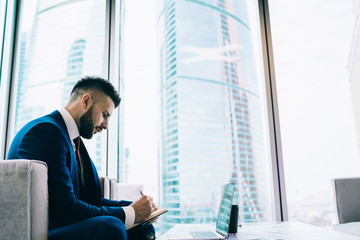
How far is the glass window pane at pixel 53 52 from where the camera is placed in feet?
10.5

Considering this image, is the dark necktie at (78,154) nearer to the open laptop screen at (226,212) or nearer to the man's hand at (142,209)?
the man's hand at (142,209)

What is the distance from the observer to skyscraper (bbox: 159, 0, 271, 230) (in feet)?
10.4

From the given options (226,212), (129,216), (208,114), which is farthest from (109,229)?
(208,114)

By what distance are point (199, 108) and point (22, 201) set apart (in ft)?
8.75

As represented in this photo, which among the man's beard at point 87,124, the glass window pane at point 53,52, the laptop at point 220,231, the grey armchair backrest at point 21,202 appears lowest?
the laptop at point 220,231

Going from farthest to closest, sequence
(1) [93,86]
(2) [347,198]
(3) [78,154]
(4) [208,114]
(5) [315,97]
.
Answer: (4) [208,114], (5) [315,97], (2) [347,198], (1) [93,86], (3) [78,154]

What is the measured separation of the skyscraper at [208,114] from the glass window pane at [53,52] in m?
0.82

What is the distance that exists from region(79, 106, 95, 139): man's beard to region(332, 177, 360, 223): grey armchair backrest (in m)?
1.79

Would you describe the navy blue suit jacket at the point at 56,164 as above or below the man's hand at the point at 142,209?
above

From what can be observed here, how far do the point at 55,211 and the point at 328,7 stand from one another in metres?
3.30

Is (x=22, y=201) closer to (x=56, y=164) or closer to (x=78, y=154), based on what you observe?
(x=56, y=164)

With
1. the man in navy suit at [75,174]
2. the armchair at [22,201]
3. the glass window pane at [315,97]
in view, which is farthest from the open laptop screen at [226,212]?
the glass window pane at [315,97]

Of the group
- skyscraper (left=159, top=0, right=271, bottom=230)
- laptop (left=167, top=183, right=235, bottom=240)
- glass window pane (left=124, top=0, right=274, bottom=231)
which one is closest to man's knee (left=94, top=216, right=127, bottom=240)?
laptop (left=167, top=183, right=235, bottom=240)

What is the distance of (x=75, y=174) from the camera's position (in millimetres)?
1318
